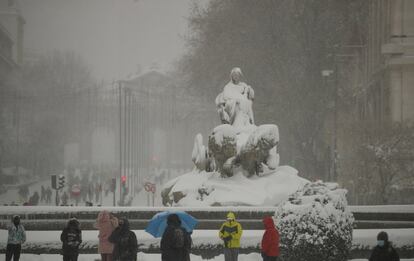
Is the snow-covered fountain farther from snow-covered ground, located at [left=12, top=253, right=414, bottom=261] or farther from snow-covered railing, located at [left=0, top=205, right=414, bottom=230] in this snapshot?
snow-covered ground, located at [left=12, top=253, right=414, bottom=261]

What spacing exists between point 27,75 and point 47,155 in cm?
2064

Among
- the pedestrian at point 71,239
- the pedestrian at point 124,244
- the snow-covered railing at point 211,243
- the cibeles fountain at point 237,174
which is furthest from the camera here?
the cibeles fountain at point 237,174

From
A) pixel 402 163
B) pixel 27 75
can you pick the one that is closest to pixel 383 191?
pixel 402 163

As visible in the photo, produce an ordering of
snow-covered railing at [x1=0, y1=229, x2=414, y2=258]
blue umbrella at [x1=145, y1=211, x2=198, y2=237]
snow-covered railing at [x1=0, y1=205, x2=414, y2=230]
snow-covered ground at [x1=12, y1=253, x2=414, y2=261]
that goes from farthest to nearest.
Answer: snow-covered railing at [x1=0, y1=205, x2=414, y2=230] < snow-covered railing at [x1=0, y1=229, x2=414, y2=258] < snow-covered ground at [x1=12, y1=253, x2=414, y2=261] < blue umbrella at [x1=145, y1=211, x2=198, y2=237]

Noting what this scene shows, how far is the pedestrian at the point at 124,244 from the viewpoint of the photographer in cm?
1169

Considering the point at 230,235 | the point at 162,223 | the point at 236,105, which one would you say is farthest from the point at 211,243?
the point at 236,105

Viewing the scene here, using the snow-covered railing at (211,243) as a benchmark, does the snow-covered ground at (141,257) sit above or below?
below

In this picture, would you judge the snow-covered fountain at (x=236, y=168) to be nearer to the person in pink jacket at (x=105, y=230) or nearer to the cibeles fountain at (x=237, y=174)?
the cibeles fountain at (x=237, y=174)

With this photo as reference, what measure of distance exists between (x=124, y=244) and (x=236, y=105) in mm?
10596

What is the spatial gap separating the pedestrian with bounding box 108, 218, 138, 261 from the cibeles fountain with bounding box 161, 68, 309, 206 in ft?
26.5

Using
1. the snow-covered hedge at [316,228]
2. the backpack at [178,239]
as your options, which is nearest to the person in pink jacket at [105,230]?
the backpack at [178,239]

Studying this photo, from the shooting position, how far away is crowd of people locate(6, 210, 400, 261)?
10.7 metres

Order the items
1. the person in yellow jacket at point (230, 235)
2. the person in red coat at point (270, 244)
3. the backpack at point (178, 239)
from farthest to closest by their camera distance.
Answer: the person in yellow jacket at point (230, 235)
the person in red coat at point (270, 244)
the backpack at point (178, 239)

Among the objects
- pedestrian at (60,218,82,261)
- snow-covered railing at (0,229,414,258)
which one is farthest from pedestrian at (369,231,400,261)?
snow-covered railing at (0,229,414,258)
